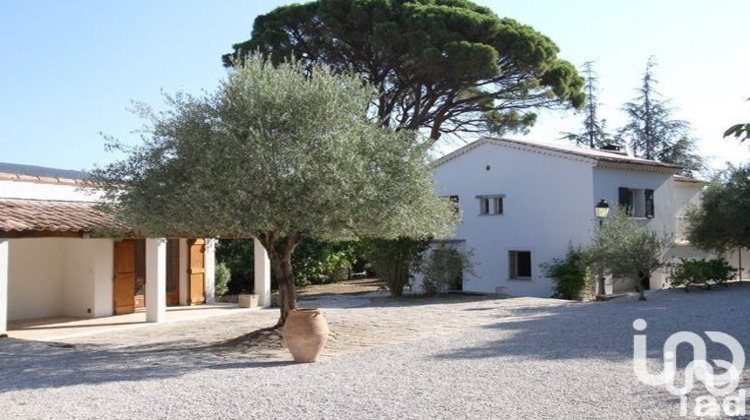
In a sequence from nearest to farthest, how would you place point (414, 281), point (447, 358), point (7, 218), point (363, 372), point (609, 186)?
point (363, 372) < point (447, 358) < point (7, 218) < point (414, 281) < point (609, 186)

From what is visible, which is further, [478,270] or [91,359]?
[478,270]

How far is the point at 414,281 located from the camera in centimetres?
2252

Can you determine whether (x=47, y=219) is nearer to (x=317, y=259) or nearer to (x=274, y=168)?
(x=274, y=168)

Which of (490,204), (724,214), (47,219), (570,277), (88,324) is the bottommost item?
(88,324)

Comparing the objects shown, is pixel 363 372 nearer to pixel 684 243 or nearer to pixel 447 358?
pixel 447 358

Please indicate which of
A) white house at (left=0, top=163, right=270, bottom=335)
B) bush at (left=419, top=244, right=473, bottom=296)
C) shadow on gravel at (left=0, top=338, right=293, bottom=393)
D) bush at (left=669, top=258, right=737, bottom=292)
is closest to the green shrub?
Answer: bush at (left=669, top=258, right=737, bottom=292)

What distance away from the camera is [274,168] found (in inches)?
378

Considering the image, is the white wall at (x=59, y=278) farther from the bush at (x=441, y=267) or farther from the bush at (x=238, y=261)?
the bush at (x=441, y=267)

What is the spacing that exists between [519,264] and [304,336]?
18.2m

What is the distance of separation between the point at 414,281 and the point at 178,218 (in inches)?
529

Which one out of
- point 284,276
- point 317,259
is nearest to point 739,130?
point 284,276

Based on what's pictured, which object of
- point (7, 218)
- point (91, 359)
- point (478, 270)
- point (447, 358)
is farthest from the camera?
point (478, 270)

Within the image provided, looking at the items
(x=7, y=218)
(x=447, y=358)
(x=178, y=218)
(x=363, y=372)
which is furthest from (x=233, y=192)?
(x=7, y=218)

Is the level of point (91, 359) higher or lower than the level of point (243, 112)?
lower
